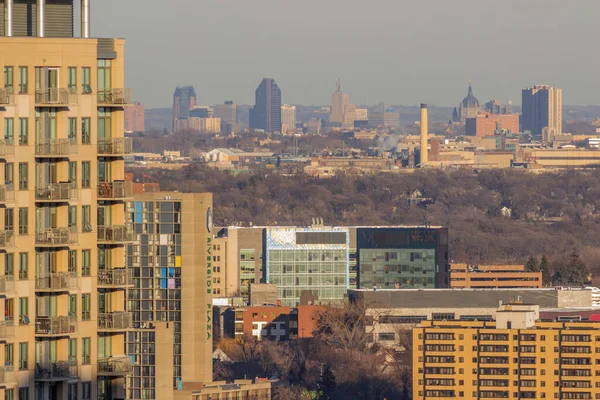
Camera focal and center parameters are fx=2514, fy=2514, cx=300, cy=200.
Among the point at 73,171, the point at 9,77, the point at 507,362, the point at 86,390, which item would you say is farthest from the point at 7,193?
the point at 507,362

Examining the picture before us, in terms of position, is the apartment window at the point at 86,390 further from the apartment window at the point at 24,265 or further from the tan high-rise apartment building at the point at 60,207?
the apartment window at the point at 24,265

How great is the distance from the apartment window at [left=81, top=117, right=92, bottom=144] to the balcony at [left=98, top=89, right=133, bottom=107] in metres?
0.24

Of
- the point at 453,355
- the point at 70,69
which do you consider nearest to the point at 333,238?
the point at 453,355

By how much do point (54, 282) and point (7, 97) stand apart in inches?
76.3

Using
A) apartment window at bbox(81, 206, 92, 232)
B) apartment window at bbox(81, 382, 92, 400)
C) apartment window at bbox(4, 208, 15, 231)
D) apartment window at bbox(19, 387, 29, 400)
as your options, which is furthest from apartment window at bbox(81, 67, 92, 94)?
apartment window at bbox(19, 387, 29, 400)

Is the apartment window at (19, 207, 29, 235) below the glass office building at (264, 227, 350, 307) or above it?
above

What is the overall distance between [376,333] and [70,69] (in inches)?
3110

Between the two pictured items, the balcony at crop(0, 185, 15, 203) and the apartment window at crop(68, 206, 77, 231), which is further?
the apartment window at crop(68, 206, 77, 231)

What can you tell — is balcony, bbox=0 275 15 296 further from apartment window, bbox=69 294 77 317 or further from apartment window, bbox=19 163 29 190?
apartment window, bbox=19 163 29 190

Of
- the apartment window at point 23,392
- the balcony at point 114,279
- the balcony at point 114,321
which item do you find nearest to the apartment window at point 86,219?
the balcony at point 114,279

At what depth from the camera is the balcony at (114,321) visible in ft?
85.6

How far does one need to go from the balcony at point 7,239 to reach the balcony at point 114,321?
1581mm

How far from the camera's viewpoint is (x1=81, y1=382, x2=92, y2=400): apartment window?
25609mm

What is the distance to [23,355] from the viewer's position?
25.2m
